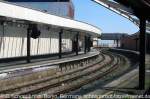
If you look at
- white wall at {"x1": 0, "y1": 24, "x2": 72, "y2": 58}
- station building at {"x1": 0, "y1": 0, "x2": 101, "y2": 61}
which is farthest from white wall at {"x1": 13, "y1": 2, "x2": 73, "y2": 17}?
white wall at {"x1": 0, "y1": 24, "x2": 72, "y2": 58}

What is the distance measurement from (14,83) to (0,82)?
4.37 ft

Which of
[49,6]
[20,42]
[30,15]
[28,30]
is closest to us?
[30,15]

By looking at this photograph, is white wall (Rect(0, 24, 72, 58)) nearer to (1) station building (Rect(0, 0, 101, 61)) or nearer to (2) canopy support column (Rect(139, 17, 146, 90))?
(1) station building (Rect(0, 0, 101, 61))

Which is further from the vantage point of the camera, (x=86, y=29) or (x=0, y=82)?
(x=86, y=29)

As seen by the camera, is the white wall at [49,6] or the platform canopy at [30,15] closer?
the platform canopy at [30,15]

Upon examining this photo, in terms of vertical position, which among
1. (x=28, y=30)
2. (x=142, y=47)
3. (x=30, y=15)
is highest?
(x=30, y=15)

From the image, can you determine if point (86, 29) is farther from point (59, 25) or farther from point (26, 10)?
point (26, 10)

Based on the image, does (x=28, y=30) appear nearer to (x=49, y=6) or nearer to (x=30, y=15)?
(x=30, y=15)

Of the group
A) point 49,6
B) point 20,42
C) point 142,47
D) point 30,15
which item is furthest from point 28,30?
point 49,6

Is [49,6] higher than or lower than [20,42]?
higher

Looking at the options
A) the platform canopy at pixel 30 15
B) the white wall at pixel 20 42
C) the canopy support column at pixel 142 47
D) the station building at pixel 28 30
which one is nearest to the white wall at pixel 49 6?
→ the station building at pixel 28 30

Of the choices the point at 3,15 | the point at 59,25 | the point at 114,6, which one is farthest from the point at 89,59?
the point at 114,6

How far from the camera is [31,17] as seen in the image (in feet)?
88.0

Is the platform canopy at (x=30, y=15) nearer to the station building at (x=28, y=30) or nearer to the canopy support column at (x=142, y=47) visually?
the station building at (x=28, y=30)
